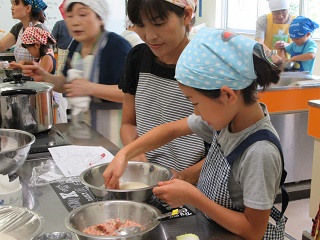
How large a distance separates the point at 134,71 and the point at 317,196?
55.4 inches

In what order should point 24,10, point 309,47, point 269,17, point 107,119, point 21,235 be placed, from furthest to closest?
point 269,17 < point 309,47 < point 24,10 < point 107,119 < point 21,235

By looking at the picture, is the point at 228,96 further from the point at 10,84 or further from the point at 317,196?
the point at 317,196

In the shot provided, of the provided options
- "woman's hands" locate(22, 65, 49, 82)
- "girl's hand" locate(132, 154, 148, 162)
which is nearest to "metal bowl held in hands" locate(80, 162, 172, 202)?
"girl's hand" locate(132, 154, 148, 162)

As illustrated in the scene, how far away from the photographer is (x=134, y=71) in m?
1.46

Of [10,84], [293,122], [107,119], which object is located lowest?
[293,122]


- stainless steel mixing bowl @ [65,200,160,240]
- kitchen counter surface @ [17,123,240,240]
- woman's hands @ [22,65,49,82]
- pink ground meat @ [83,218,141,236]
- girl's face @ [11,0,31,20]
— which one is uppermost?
girl's face @ [11,0,31,20]

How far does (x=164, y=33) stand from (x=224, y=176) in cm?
47

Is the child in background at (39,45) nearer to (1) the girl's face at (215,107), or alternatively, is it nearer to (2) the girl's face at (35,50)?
(2) the girl's face at (35,50)

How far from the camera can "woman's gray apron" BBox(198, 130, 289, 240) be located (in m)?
0.97

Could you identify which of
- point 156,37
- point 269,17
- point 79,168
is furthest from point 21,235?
point 269,17

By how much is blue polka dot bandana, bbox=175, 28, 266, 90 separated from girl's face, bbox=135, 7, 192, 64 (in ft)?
1.04

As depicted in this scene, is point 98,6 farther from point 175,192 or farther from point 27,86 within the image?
point 175,192

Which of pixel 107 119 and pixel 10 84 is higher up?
pixel 10 84

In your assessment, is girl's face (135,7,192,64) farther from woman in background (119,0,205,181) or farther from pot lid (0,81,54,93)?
pot lid (0,81,54,93)
